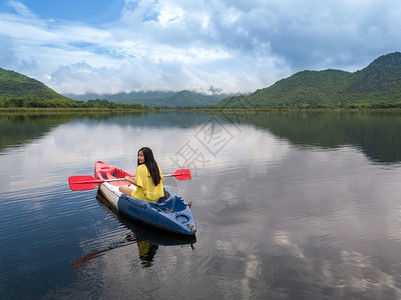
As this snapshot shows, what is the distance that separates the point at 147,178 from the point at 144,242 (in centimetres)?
199

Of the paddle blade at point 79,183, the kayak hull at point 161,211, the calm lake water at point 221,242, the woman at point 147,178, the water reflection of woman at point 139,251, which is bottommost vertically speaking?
the water reflection of woman at point 139,251

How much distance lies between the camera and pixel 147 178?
927 cm

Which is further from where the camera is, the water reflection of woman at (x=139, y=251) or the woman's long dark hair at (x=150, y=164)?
the woman's long dark hair at (x=150, y=164)

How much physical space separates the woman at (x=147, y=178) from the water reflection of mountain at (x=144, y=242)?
103 centimetres

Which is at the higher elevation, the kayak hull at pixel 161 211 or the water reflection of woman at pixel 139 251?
the kayak hull at pixel 161 211

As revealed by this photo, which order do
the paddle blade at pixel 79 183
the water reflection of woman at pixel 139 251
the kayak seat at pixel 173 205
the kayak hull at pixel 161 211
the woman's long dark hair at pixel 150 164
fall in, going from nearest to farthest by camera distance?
the water reflection of woman at pixel 139 251, the kayak hull at pixel 161 211, the woman's long dark hair at pixel 150 164, the kayak seat at pixel 173 205, the paddle blade at pixel 79 183

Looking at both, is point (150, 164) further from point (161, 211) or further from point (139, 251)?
A: point (139, 251)

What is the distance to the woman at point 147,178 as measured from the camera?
914cm

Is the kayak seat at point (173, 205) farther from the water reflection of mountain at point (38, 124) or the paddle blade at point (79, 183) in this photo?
the water reflection of mountain at point (38, 124)

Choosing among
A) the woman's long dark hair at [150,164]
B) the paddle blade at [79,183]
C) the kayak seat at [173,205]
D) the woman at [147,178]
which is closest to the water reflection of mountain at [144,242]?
the kayak seat at [173,205]

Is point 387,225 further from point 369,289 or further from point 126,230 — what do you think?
point 126,230

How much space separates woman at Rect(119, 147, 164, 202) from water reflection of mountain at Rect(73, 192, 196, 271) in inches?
40.4

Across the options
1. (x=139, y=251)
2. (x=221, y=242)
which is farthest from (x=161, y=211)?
(x=221, y=242)

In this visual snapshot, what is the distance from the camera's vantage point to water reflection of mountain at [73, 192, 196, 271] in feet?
24.3
